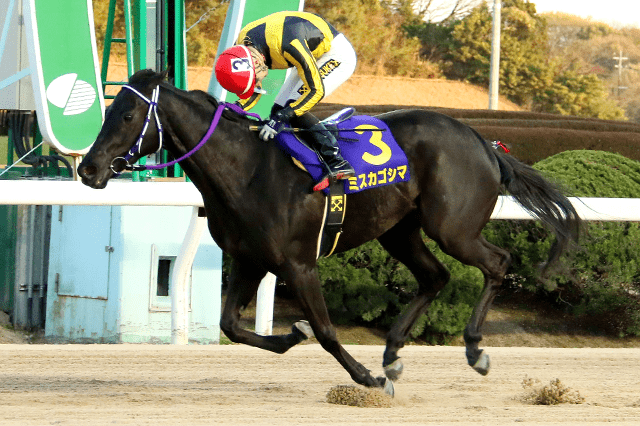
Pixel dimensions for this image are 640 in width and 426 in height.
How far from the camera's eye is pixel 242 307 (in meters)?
4.15

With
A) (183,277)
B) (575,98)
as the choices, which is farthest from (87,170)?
(575,98)

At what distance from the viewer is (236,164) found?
385cm

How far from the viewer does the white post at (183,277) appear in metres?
5.56

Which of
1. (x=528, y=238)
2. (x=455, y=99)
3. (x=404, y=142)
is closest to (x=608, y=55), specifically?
(x=455, y=99)

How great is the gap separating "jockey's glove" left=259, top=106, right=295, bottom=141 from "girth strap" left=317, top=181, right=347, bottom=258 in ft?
1.18

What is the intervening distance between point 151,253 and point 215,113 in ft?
8.20

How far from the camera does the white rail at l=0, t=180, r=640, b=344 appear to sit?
17.2 ft

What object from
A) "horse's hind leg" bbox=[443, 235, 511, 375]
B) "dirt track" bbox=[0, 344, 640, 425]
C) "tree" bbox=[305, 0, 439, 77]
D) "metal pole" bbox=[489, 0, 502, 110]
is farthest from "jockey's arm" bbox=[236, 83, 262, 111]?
"tree" bbox=[305, 0, 439, 77]

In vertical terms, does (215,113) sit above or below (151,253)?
above

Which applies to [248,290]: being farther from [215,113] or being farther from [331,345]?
[215,113]

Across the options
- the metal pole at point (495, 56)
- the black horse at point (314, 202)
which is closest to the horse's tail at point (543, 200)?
the black horse at point (314, 202)

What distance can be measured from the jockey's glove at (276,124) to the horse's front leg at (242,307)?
61 centimetres

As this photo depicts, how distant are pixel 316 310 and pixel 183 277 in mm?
1898

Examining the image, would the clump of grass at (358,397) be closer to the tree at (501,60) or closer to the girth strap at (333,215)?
the girth strap at (333,215)
